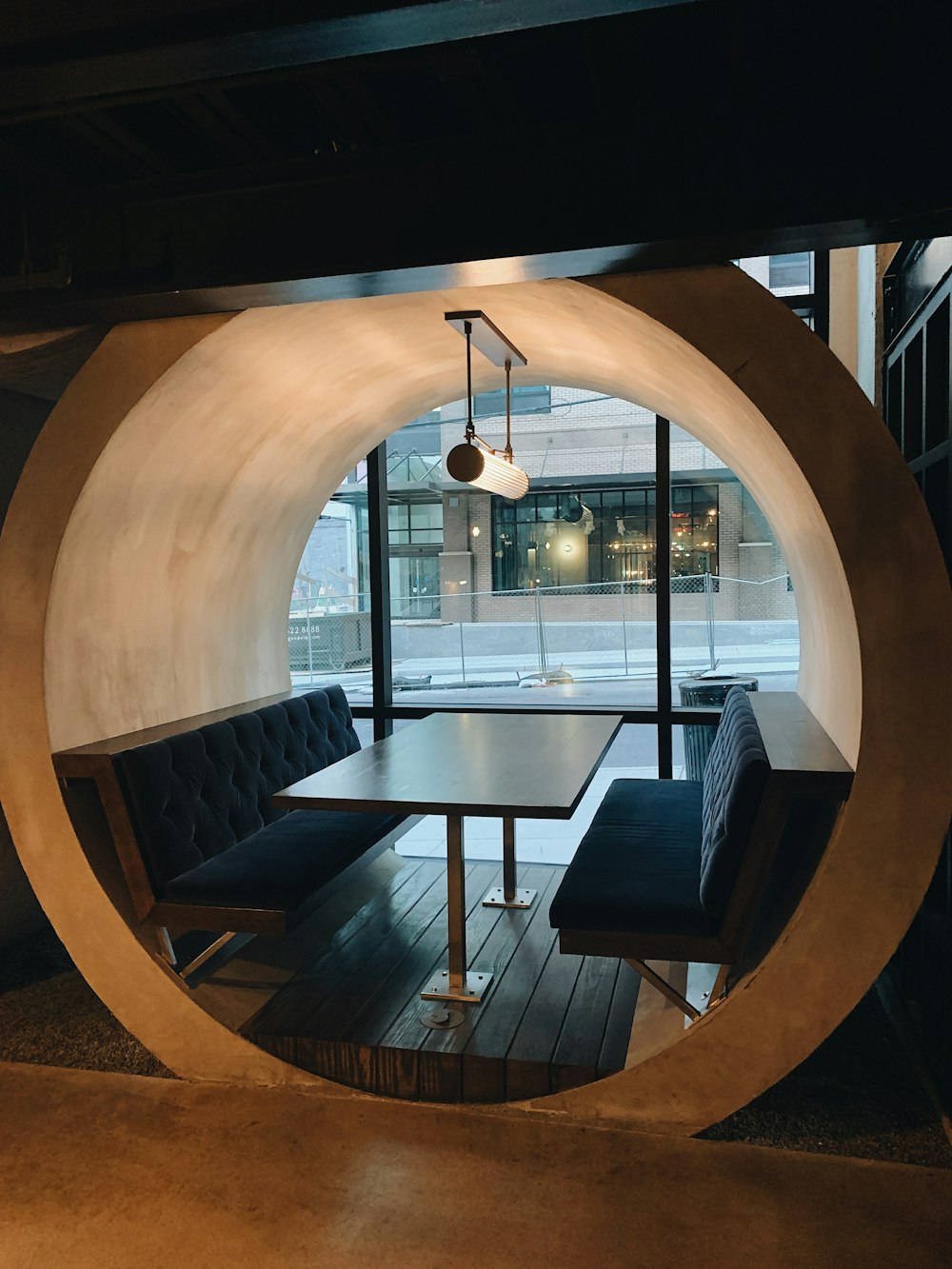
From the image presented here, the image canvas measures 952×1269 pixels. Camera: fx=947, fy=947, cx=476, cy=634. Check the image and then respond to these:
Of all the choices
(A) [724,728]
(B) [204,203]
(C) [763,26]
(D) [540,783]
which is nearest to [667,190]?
(C) [763,26]

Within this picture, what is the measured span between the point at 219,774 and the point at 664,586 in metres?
2.47

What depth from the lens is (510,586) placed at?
550 cm

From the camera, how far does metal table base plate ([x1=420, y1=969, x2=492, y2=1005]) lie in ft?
11.4

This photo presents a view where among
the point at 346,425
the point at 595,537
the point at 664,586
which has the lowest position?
the point at 664,586

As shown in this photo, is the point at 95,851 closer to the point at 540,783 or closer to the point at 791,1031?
the point at 540,783

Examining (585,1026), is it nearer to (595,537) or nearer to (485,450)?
(485,450)

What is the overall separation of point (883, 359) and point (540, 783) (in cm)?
242

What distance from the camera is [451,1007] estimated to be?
3439mm

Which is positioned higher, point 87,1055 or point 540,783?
point 540,783

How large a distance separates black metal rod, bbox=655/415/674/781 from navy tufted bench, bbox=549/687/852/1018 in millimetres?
1467

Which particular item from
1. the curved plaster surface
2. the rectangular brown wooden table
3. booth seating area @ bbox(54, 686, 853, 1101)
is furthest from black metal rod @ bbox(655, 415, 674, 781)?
booth seating area @ bbox(54, 686, 853, 1101)

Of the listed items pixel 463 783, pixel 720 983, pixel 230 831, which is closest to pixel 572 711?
pixel 463 783

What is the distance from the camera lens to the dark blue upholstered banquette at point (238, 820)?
10.9 ft

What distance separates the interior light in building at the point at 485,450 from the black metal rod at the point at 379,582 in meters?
1.03
